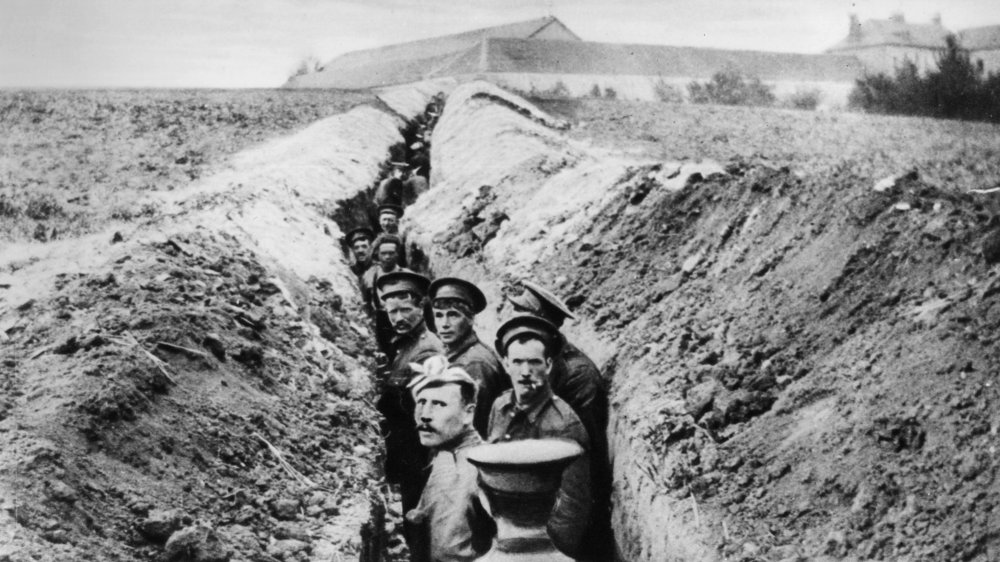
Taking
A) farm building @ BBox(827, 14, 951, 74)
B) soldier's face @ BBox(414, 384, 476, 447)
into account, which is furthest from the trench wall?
farm building @ BBox(827, 14, 951, 74)

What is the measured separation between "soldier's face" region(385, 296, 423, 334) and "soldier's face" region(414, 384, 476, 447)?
1.88 m

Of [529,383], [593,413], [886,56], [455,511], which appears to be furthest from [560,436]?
[886,56]

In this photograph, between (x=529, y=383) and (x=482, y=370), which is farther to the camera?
(x=482, y=370)

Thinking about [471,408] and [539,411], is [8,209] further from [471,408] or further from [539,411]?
[539,411]

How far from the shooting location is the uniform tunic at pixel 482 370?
567cm

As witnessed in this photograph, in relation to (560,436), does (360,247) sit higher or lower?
higher

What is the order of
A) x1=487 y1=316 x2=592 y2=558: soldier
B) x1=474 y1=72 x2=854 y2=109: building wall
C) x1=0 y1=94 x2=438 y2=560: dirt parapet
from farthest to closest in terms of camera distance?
x1=474 y1=72 x2=854 y2=109: building wall → x1=487 y1=316 x2=592 y2=558: soldier → x1=0 y1=94 x2=438 y2=560: dirt parapet

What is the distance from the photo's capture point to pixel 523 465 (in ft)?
12.1

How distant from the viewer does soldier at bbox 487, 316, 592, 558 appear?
15.4 ft

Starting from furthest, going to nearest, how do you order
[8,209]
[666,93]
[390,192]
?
[666,93]
[390,192]
[8,209]

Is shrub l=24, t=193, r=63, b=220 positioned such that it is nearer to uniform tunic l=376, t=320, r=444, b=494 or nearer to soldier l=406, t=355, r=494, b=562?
uniform tunic l=376, t=320, r=444, b=494

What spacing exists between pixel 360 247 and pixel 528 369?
4582mm

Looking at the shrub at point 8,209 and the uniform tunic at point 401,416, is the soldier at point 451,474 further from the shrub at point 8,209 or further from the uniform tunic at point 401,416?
the shrub at point 8,209

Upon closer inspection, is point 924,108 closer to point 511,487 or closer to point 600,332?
point 600,332
